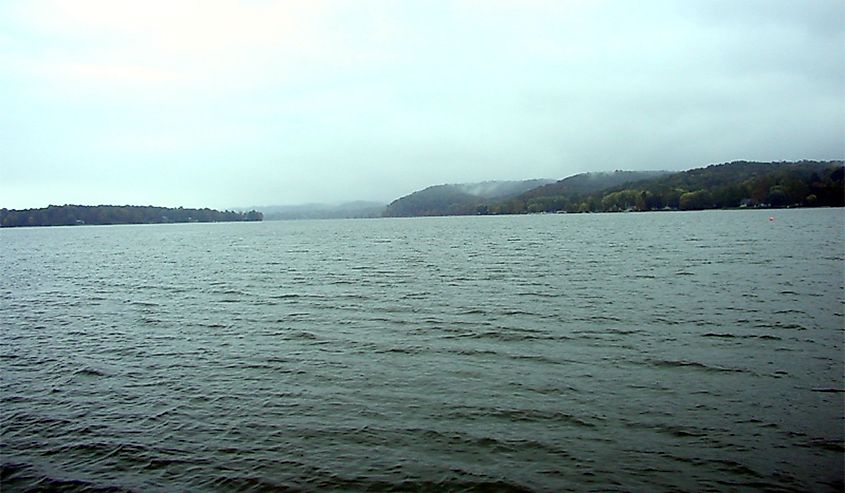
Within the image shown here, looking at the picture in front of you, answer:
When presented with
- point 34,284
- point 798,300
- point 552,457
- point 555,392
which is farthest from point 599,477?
point 34,284

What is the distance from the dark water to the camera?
11148 mm

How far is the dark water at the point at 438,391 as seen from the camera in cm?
1115

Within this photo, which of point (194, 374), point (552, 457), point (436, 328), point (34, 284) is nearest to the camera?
point (552, 457)

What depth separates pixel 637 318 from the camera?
965 inches

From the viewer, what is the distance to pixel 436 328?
23875 millimetres

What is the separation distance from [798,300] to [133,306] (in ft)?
120

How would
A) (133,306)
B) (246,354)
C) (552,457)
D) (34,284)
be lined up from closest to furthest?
(552,457) → (246,354) → (133,306) → (34,284)

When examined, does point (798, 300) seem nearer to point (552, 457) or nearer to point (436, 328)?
point (436, 328)

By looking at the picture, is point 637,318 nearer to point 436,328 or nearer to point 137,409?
point 436,328

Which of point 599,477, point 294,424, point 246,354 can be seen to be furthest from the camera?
point 246,354

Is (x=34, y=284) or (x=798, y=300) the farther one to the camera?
(x=34, y=284)

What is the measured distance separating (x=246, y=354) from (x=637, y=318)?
650 inches

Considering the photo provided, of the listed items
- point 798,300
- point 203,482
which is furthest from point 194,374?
point 798,300

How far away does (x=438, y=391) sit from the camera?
15594mm
